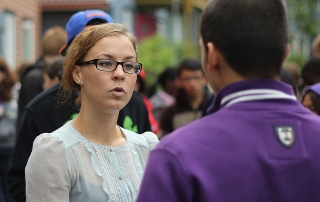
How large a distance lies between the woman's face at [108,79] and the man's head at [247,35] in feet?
3.71

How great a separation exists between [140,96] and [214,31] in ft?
7.92

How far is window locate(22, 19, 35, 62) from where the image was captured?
21453 millimetres

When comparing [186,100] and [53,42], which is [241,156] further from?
[186,100]

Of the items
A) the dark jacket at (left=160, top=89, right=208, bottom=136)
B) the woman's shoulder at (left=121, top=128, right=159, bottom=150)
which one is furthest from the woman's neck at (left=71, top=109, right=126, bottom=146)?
the dark jacket at (left=160, top=89, right=208, bottom=136)


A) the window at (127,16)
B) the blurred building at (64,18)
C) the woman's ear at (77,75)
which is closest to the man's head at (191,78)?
the woman's ear at (77,75)

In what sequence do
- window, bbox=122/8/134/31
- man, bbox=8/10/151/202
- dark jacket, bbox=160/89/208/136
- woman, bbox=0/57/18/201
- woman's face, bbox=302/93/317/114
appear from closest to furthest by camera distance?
man, bbox=8/10/151/202 < woman's face, bbox=302/93/317/114 < woman, bbox=0/57/18/201 < dark jacket, bbox=160/89/208/136 < window, bbox=122/8/134/31

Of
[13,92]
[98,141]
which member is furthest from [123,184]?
[13,92]

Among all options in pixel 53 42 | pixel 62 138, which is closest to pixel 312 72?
pixel 53 42

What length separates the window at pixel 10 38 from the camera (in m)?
19.5

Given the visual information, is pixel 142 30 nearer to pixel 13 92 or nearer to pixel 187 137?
pixel 13 92

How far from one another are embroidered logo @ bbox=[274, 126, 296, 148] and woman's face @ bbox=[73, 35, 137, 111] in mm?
1280

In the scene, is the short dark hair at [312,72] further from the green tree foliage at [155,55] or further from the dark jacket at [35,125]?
the green tree foliage at [155,55]

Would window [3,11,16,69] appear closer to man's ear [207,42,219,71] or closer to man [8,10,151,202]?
man [8,10,151,202]

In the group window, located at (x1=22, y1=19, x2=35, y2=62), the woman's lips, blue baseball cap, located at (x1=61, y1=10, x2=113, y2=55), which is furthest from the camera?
window, located at (x1=22, y1=19, x2=35, y2=62)
